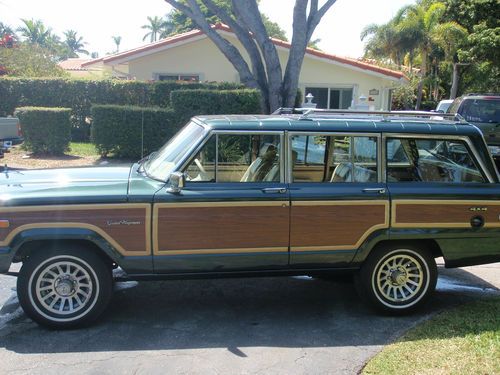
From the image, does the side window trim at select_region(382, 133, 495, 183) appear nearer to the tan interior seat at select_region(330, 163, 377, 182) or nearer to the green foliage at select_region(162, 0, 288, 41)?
the tan interior seat at select_region(330, 163, 377, 182)

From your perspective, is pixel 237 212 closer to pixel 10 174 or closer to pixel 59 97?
pixel 10 174

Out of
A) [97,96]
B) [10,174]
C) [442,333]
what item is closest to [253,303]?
[442,333]

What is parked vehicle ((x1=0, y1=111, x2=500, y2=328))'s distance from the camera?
4332 millimetres

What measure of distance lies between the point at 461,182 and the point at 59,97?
1537 cm

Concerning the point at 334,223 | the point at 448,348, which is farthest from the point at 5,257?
the point at 448,348

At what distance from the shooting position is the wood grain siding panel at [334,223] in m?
4.58

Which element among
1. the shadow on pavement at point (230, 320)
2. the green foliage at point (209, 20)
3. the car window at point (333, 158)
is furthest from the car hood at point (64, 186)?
the green foliage at point (209, 20)

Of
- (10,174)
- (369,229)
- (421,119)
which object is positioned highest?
(421,119)

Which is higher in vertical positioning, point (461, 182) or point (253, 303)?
point (461, 182)

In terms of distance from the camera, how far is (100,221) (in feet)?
14.1

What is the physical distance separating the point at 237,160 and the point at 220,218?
0.73 metres

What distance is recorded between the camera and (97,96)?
17625mm

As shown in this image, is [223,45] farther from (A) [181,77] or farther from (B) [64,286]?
(B) [64,286]

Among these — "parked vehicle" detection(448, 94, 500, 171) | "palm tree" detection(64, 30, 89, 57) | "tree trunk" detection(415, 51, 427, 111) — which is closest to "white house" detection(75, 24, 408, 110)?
"tree trunk" detection(415, 51, 427, 111)
